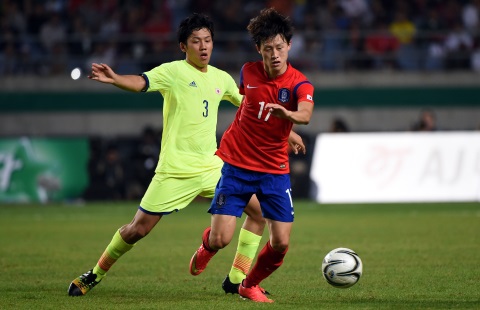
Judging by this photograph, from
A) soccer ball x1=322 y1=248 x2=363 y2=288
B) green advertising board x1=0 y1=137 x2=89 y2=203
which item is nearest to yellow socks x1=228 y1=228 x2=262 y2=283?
soccer ball x1=322 y1=248 x2=363 y2=288

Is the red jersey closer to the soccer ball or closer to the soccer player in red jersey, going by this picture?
the soccer player in red jersey

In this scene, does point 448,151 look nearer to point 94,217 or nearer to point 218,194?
point 94,217

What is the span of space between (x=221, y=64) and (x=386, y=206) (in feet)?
21.6

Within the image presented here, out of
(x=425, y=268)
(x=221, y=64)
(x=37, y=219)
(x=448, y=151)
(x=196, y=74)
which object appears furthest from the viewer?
(x=221, y=64)

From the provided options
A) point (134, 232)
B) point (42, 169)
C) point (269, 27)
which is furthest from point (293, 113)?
point (42, 169)

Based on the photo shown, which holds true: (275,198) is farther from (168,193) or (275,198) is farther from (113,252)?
(113,252)

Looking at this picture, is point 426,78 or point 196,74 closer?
point 196,74

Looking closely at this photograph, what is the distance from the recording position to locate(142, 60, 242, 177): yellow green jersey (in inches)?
335

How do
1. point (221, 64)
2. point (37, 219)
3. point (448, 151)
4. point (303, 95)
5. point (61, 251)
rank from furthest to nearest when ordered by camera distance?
point (221, 64) < point (448, 151) < point (37, 219) < point (61, 251) < point (303, 95)

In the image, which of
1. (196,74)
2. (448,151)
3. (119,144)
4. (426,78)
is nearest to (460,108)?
(426,78)

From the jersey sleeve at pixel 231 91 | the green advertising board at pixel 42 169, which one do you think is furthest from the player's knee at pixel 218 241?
the green advertising board at pixel 42 169

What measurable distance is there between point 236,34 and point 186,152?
1623 centimetres

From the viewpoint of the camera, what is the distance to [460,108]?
23984 millimetres

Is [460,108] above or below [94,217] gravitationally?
above
